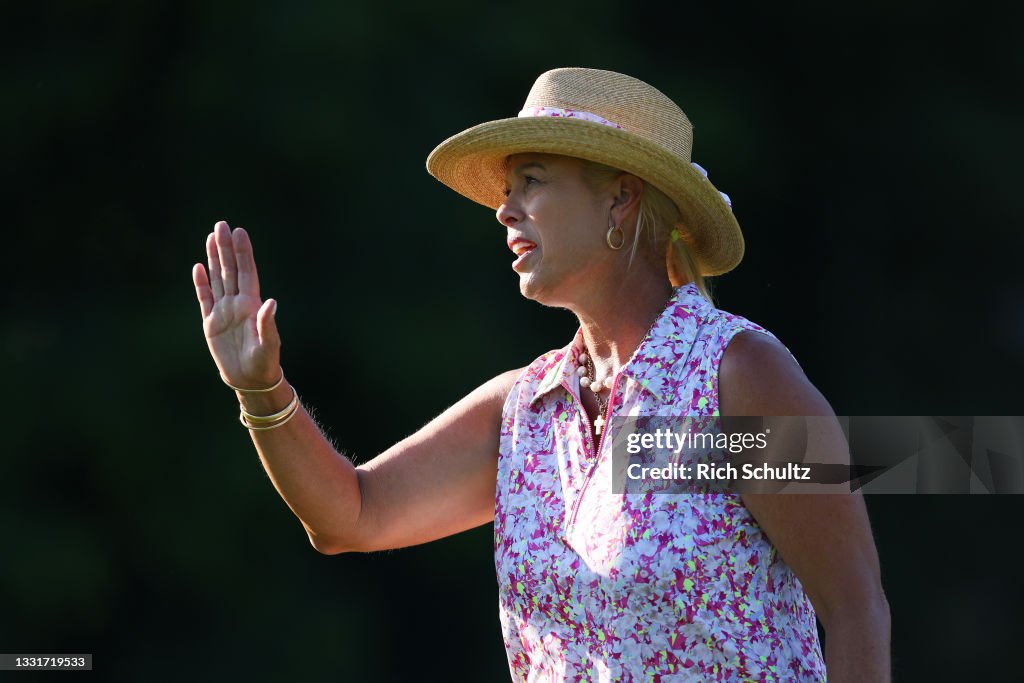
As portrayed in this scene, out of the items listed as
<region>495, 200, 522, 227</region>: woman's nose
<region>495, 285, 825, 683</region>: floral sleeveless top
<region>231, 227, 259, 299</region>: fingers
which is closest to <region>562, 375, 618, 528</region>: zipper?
<region>495, 285, 825, 683</region>: floral sleeveless top

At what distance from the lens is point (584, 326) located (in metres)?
2.14

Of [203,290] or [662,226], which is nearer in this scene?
[203,290]

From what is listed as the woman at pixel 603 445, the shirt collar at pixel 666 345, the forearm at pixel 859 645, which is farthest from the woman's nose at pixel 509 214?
the forearm at pixel 859 645

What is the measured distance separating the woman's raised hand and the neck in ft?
1.62

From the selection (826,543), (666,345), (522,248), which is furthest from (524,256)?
(826,543)

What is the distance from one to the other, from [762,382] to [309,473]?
708 mm

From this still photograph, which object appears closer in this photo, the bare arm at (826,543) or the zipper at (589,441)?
the bare arm at (826,543)

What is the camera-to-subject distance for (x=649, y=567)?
1819 mm

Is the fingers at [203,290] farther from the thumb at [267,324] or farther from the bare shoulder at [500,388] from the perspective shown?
the bare shoulder at [500,388]

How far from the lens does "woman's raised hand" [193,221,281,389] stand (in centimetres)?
192

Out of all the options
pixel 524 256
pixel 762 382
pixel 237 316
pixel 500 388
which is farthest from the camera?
pixel 500 388

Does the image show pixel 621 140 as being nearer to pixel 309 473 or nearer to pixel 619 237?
pixel 619 237

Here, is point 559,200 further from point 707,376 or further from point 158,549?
point 158,549

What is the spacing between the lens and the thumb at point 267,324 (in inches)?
74.7
